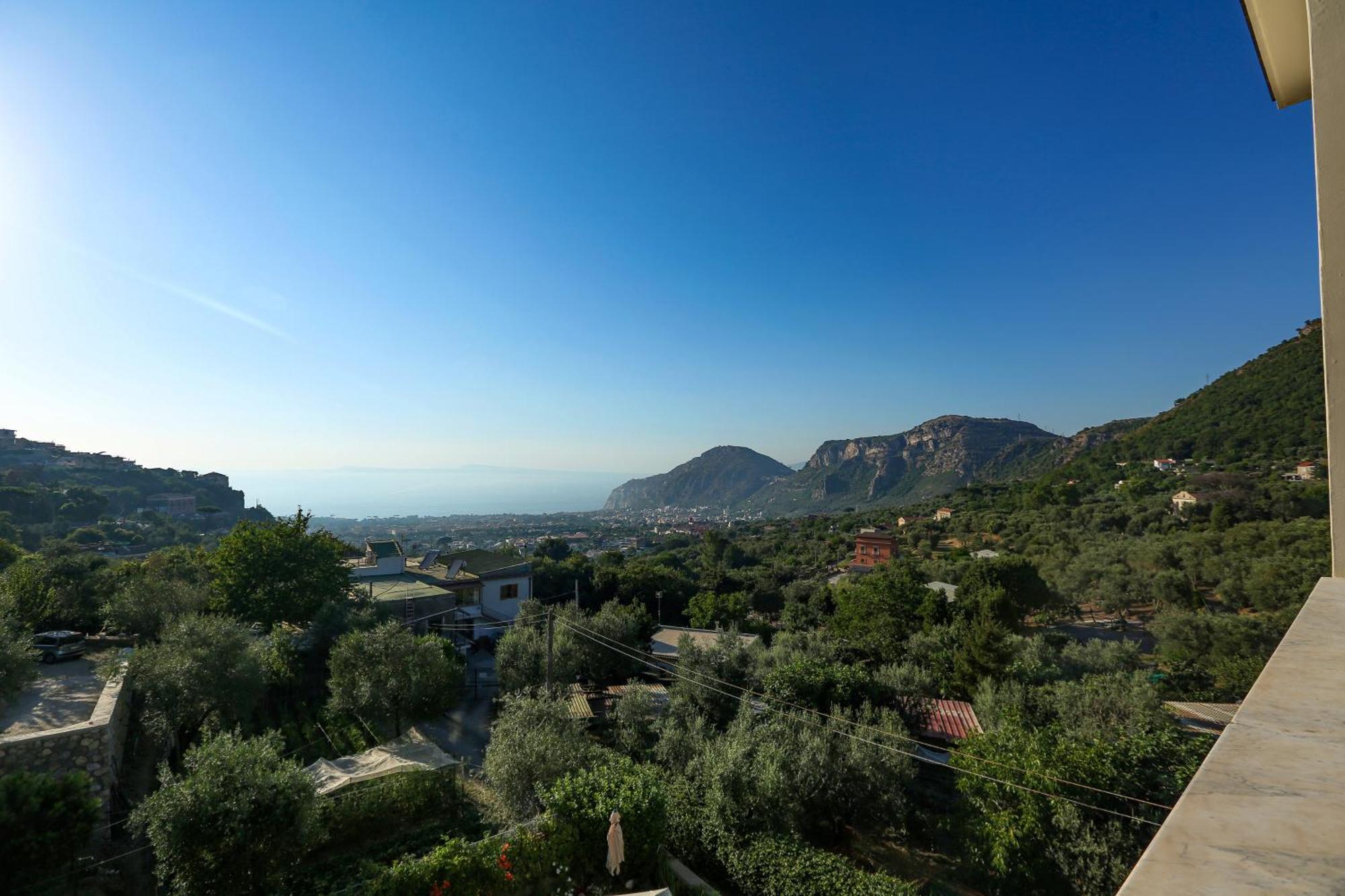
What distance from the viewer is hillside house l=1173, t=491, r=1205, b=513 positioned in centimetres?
4356

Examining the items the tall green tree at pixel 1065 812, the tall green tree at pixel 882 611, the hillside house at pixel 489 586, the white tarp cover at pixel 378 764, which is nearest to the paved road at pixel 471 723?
the white tarp cover at pixel 378 764

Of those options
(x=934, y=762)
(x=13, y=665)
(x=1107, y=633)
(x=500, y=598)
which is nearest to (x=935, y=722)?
(x=934, y=762)

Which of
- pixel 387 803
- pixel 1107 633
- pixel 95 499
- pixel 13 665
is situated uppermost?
pixel 95 499

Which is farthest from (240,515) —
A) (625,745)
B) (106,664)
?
(625,745)

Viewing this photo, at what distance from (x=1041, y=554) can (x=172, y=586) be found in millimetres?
51593

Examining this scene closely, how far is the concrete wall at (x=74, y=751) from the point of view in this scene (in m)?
10.4

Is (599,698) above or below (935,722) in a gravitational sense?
below

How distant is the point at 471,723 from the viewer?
1753 cm

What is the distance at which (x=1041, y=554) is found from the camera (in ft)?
137

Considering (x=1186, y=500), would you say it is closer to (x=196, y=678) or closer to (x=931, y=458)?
(x=196, y=678)

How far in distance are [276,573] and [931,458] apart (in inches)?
6646

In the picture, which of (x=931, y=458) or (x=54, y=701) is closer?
(x=54, y=701)

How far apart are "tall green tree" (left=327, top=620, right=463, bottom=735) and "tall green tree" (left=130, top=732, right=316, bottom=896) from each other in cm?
561

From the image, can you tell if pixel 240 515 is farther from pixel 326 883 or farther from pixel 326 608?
pixel 326 883
